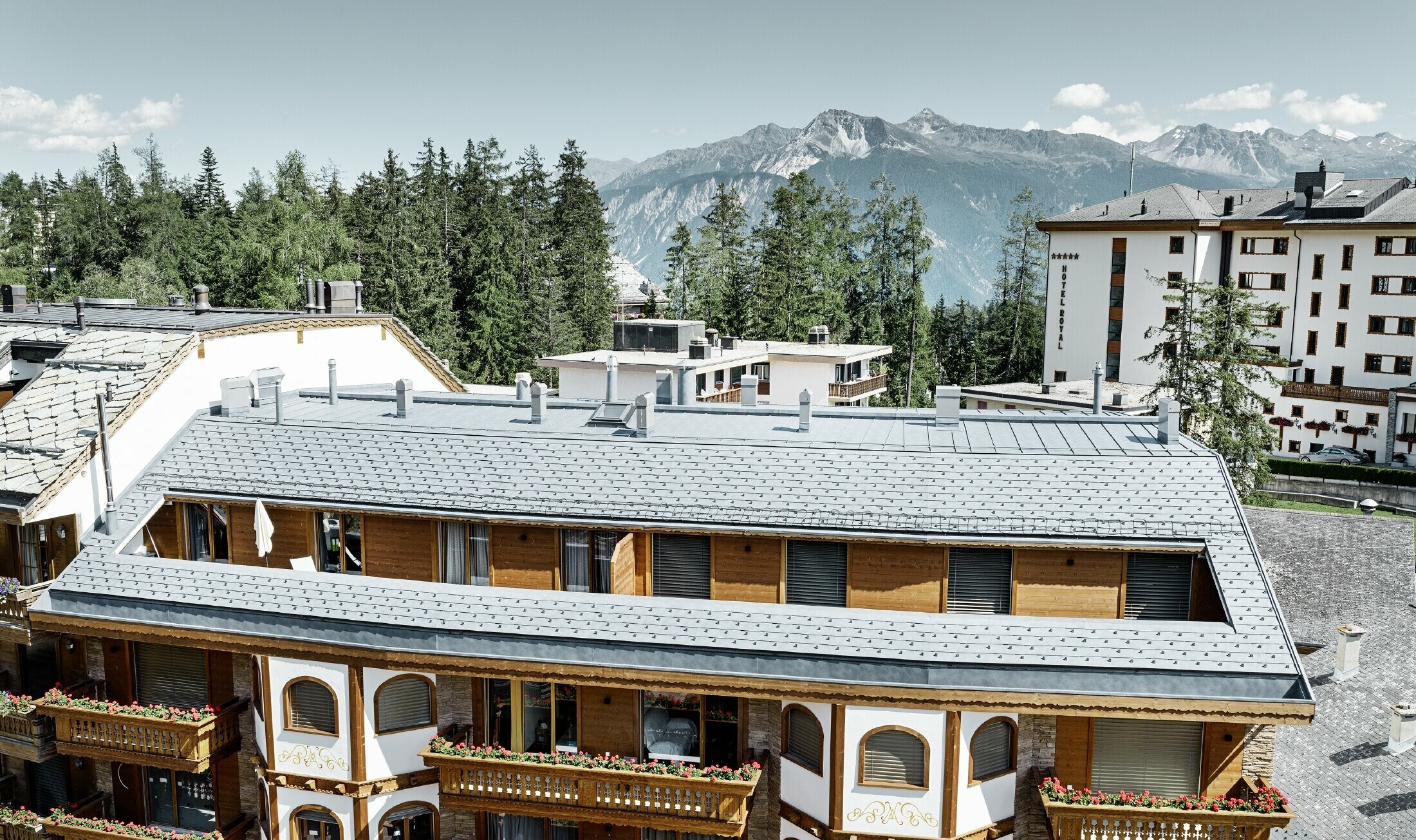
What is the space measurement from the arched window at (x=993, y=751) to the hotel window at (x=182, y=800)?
1654 centimetres

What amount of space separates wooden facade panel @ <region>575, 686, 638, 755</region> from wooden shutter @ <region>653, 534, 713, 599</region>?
228 centimetres

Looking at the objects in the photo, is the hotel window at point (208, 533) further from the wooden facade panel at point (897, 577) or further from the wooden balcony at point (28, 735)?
the wooden facade panel at point (897, 577)

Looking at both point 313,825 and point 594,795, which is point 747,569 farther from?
point 313,825

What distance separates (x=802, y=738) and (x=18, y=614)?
58.8 ft

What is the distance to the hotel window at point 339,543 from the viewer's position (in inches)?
879

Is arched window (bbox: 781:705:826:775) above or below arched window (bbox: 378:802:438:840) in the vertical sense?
above

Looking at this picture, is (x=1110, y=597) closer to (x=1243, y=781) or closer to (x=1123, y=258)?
(x=1243, y=781)

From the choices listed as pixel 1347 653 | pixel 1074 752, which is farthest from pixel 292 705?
pixel 1347 653

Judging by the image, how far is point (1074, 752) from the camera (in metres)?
18.4

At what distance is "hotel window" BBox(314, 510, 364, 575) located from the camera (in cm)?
2233

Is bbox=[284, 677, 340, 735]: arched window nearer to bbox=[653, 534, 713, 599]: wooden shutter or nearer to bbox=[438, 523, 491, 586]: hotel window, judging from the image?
bbox=[438, 523, 491, 586]: hotel window

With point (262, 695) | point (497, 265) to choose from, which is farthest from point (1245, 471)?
point (497, 265)

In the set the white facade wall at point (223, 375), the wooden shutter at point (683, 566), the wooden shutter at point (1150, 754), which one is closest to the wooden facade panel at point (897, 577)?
the wooden shutter at point (683, 566)

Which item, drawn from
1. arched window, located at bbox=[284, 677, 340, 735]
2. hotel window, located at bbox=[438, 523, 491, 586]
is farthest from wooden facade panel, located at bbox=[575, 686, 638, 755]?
arched window, located at bbox=[284, 677, 340, 735]
